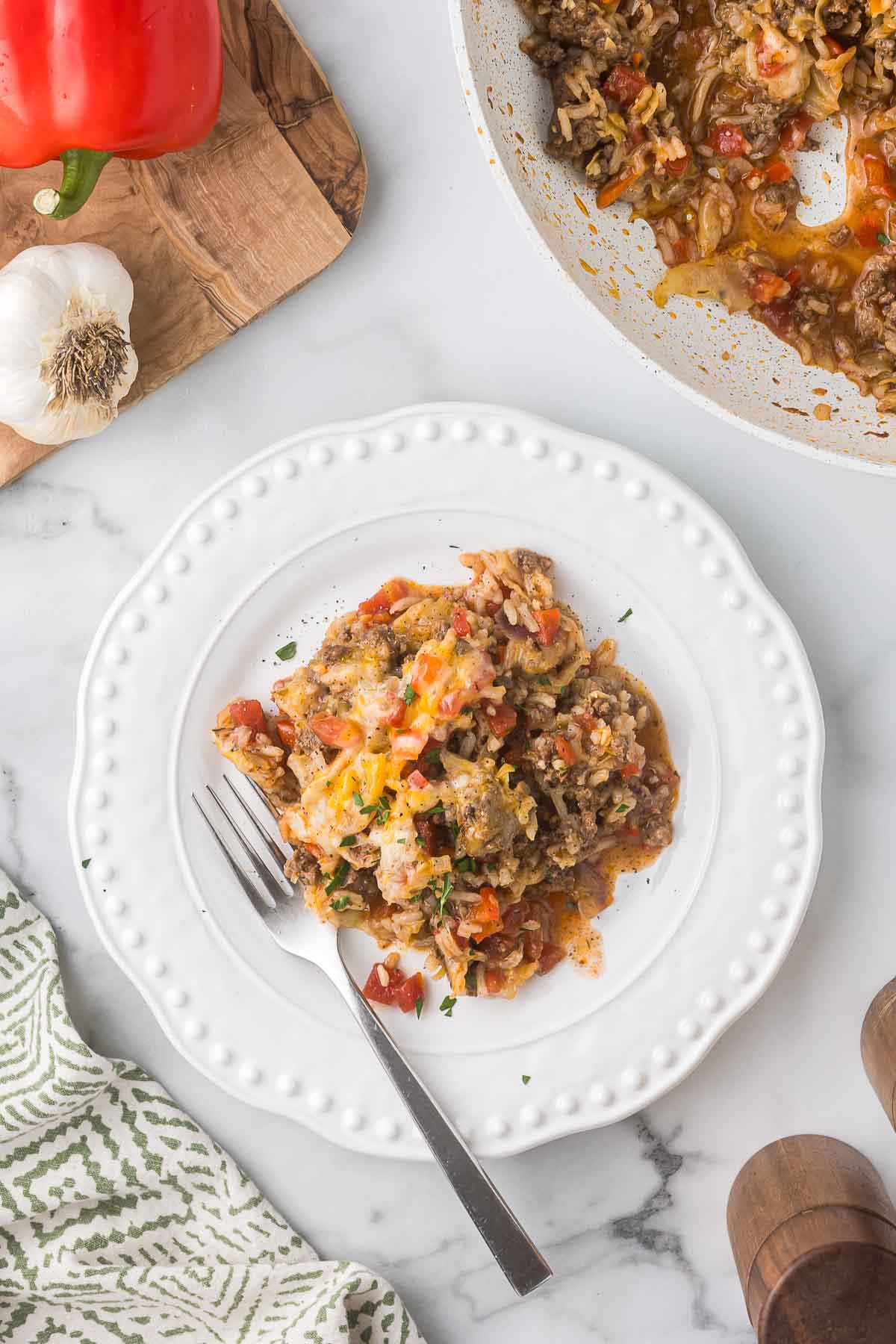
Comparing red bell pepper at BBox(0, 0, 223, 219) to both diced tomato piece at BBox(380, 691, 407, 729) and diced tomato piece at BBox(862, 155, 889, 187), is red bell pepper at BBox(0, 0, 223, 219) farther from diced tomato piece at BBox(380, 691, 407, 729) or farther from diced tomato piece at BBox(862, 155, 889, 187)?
diced tomato piece at BBox(862, 155, 889, 187)

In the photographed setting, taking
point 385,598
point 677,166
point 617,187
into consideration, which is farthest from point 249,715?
point 677,166

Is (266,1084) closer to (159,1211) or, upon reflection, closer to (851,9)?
(159,1211)

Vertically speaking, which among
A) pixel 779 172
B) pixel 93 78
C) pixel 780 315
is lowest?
pixel 780 315

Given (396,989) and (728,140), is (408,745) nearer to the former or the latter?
(396,989)

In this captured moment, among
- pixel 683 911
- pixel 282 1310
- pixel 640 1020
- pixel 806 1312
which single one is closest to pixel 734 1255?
pixel 806 1312

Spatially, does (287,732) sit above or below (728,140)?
below

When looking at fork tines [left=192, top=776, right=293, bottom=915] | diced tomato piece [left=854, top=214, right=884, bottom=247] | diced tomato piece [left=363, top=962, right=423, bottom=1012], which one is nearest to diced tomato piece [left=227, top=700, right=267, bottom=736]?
fork tines [left=192, top=776, right=293, bottom=915]

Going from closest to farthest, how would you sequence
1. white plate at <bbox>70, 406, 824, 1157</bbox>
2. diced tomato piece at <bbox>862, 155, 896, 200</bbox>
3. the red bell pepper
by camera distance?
the red bell pepper < diced tomato piece at <bbox>862, 155, 896, 200</bbox> < white plate at <bbox>70, 406, 824, 1157</bbox>
